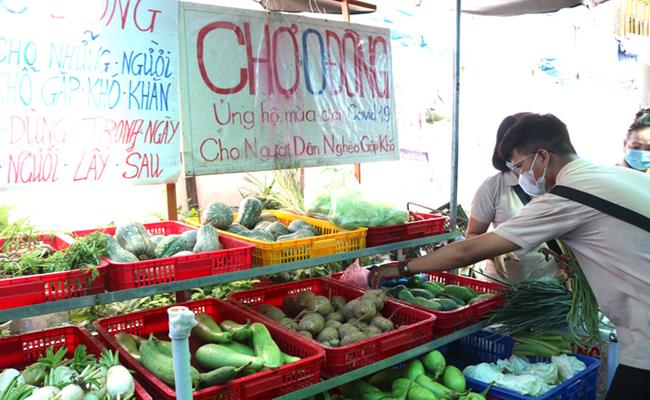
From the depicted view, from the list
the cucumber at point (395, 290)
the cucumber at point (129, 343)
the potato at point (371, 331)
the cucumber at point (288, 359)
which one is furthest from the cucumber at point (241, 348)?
the cucumber at point (395, 290)

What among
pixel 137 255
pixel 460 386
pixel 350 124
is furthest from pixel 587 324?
pixel 137 255

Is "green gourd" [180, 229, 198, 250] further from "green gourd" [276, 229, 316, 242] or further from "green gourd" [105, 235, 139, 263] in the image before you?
"green gourd" [276, 229, 316, 242]

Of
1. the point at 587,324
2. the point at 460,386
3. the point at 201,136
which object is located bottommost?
the point at 460,386

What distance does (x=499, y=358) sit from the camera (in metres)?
3.43

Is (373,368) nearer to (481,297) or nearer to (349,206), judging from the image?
(349,206)

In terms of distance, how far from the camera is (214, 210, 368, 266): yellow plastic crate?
2.52 meters

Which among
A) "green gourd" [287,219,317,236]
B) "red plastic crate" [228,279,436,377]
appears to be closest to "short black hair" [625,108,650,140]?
"red plastic crate" [228,279,436,377]

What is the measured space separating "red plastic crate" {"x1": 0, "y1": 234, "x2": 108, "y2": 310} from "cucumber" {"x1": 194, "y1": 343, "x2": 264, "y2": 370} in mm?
549

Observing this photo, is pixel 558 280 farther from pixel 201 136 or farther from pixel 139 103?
pixel 139 103

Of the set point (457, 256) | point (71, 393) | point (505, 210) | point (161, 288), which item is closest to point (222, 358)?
point (161, 288)

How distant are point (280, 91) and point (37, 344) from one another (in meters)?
1.80

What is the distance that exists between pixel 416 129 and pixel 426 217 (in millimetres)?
4995

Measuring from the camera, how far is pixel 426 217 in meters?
3.32

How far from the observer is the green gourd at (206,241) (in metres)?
2.36
